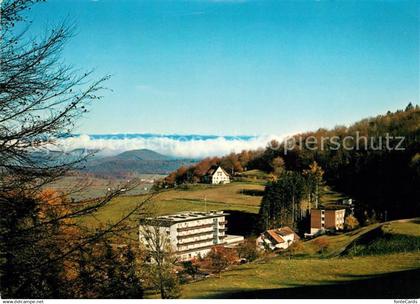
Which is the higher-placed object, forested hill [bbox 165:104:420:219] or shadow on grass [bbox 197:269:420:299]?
forested hill [bbox 165:104:420:219]

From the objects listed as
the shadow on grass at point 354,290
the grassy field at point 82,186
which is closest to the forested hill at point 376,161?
the shadow on grass at point 354,290

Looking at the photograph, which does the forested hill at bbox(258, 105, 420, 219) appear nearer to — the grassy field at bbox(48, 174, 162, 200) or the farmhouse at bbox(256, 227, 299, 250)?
the farmhouse at bbox(256, 227, 299, 250)

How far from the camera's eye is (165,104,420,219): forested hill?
4.96m

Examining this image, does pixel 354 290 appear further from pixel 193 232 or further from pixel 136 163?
pixel 136 163

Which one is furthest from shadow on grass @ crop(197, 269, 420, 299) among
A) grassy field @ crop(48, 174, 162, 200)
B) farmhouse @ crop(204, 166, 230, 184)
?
grassy field @ crop(48, 174, 162, 200)

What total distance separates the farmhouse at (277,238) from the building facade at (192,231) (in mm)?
372

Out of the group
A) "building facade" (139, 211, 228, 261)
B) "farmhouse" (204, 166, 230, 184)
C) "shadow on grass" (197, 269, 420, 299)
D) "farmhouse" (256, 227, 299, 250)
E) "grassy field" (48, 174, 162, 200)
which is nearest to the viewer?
"grassy field" (48, 174, 162, 200)

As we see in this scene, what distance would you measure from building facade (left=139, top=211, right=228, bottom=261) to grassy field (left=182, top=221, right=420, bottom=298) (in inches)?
12.6

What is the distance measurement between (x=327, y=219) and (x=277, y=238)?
52 centimetres

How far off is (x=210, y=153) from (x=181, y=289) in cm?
132

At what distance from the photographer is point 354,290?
4.59 m

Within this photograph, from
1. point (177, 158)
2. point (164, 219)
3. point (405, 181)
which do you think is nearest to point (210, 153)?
point (177, 158)

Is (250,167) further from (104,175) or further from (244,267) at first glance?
(104,175)

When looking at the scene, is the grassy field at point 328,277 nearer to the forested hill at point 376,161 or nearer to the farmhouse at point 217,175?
the forested hill at point 376,161
